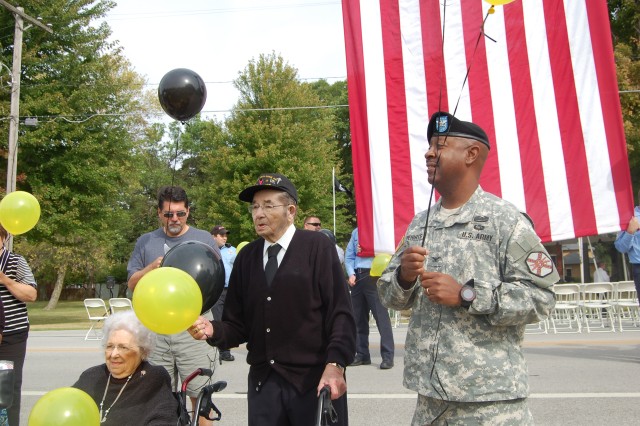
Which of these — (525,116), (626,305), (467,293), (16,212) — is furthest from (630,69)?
(467,293)

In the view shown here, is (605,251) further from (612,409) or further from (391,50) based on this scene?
(391,50)

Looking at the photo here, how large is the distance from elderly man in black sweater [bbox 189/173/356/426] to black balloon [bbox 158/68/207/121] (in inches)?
69.3

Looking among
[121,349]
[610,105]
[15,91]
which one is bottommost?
[121,349]

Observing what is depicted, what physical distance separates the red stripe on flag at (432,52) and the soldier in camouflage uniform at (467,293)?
2.37 meters

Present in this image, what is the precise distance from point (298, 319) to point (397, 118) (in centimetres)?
243

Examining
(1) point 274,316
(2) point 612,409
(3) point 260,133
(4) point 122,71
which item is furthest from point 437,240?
(4) point 122,71

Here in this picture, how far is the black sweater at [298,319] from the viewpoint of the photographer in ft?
12.1

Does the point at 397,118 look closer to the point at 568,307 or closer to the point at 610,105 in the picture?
the point at 610,105

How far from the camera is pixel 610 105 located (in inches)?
200

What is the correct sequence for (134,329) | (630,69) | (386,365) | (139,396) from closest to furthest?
(139,396), (134,329), (386,365), (630,69)

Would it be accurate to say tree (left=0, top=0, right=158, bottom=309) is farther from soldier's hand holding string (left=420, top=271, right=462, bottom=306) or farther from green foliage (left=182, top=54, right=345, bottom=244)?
soldier's hand holding string (left=420, top=271, right=462, bottom=306)

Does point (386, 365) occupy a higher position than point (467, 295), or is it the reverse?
point (467, 295)

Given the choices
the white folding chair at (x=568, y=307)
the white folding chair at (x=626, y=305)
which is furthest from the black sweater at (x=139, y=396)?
the white folding chair at (x=626, y=305)

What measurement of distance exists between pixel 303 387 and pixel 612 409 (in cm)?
447
